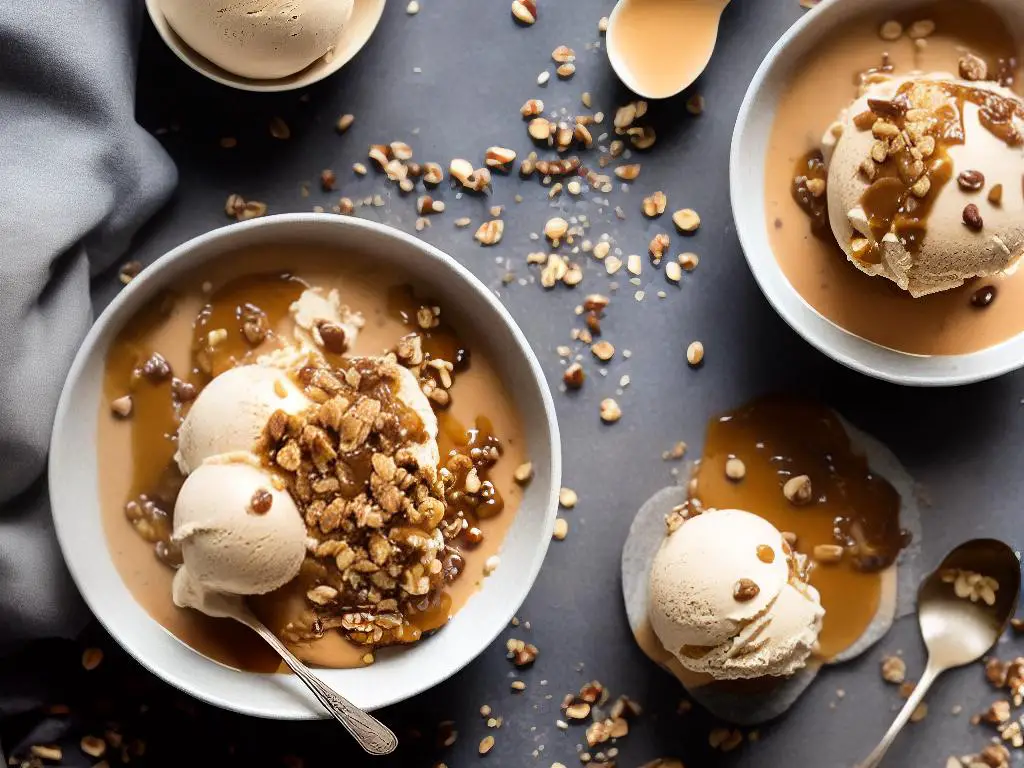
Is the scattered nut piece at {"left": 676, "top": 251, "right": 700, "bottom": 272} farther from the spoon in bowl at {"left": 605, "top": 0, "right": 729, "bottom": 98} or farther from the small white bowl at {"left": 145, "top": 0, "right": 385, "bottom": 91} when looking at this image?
the small white bowl at {"left": 145, "top": 0, "right": 385, "bottom": 91}

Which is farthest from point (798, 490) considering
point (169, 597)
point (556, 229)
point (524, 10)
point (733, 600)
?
point (169, 597)

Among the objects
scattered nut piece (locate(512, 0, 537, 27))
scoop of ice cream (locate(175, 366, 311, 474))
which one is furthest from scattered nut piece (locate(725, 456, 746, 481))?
scattered nut piece (locate(512, 0, 537, 27))

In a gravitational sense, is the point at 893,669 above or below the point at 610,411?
below

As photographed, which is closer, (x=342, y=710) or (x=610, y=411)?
(x=342, y=710)

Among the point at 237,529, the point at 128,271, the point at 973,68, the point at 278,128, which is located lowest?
the point at 237,529

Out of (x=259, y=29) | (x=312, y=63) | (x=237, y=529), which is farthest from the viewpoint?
(x=312, y=63)

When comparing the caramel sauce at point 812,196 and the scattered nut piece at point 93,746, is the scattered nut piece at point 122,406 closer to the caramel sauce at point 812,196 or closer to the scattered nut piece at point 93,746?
the scattered nut piece at point 93,746

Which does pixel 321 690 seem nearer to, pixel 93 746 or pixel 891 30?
pixel 93 746
